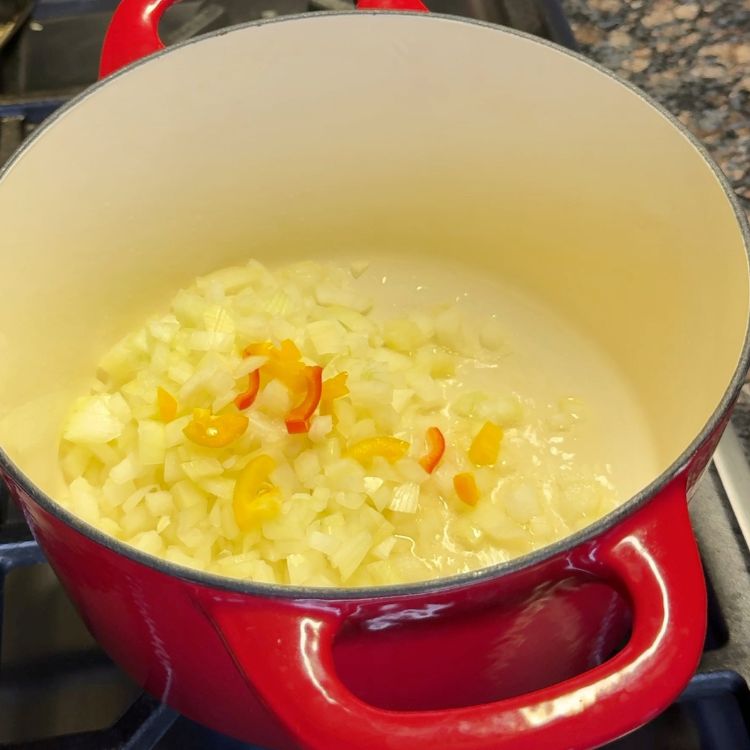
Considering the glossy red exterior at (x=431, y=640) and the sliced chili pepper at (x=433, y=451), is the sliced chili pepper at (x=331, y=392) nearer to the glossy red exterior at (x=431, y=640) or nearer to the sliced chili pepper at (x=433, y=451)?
the sliced chili pepper at (x=433, y=451)

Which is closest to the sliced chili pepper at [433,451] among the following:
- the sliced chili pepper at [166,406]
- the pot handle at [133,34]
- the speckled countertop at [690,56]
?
the sliced chili pepper at [166,406]

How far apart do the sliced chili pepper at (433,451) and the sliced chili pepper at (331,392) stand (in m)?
0.09

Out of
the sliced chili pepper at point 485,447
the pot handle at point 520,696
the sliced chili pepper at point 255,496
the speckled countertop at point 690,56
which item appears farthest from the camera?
the speckled countertop at point 690,56

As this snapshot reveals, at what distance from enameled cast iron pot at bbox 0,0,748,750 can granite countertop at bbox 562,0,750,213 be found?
1.14ft

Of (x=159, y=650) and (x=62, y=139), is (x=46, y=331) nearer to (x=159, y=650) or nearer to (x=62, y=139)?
(x=62, y=139)

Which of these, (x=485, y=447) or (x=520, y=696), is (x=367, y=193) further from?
(x=520, y=696)

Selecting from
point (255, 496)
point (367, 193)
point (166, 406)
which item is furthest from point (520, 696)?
point (367, 193)

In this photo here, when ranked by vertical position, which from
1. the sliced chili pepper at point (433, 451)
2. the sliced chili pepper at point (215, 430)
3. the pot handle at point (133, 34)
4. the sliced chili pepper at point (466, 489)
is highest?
the pot handle at point (133, 34)

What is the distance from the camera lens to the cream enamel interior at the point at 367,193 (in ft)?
2.53

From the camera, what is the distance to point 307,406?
2.51 feet

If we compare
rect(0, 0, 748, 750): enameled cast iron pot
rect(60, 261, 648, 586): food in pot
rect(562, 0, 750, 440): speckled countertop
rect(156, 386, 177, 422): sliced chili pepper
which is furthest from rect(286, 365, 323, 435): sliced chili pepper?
rect(562, 0, 750, 440): speckled countertop

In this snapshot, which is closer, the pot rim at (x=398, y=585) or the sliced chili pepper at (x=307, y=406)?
the pot rim at (x=398, y=585)

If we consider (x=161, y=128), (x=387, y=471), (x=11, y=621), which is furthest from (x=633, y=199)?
(x=11, y=621)

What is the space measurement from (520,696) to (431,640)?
2.7 inches
